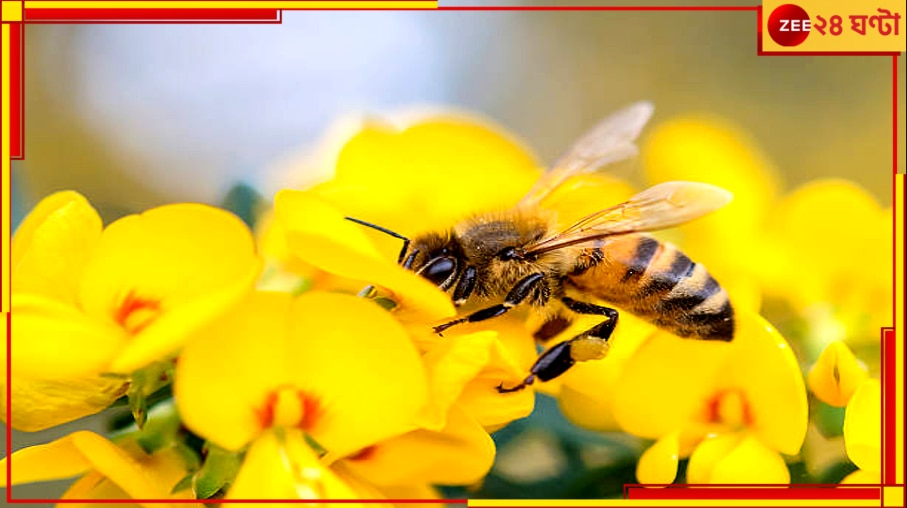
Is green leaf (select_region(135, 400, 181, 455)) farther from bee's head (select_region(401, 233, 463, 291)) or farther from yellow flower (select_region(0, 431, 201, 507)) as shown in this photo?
bee's head (select_region(401, 233, 463, 291))

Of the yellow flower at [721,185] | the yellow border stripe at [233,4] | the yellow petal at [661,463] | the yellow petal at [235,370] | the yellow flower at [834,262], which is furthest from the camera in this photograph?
the yellow flower at [721,185]

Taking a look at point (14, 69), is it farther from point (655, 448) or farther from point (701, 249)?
point (701, 249)

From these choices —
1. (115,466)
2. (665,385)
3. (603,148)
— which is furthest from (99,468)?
(603,148)

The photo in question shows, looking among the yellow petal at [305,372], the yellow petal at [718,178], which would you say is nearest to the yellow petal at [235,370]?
the yellow petal at [305,372]

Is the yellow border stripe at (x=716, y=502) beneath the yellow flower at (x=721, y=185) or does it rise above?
beneath

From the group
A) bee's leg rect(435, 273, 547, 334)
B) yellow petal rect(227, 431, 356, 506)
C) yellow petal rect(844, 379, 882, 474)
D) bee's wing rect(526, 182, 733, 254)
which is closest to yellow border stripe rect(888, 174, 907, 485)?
yellow petal rect(844, 379, 882, 474)

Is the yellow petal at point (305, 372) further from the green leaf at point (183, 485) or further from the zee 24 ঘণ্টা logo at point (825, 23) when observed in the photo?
the zee 24 ঘণ্টা logo at point (825, 23)

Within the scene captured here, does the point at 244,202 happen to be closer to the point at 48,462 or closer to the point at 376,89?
the point at 48,462
